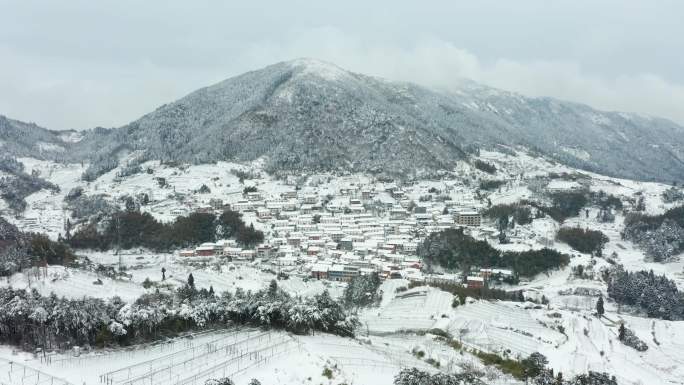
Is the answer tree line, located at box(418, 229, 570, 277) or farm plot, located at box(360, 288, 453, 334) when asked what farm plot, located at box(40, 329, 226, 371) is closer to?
farm plot, located at box(360, 288, 453, 334)

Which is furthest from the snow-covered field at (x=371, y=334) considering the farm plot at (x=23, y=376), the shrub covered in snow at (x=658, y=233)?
the shrub covered in snow at (x=658, y=233)

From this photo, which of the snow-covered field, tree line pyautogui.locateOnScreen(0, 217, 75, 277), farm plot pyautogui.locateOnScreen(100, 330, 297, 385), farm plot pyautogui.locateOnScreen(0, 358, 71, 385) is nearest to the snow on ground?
the snow-covered field

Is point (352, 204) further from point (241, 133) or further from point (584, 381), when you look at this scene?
point (584, 381)

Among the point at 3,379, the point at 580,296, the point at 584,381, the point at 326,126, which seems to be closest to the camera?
the point at 3,379

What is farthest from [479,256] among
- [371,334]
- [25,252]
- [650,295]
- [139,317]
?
[25,252]

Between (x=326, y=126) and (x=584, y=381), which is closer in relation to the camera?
(x=584, y=381)

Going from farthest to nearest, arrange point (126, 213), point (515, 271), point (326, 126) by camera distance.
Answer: point (326, 126), point (126, 213), point (515, 271)

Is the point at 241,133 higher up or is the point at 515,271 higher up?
the point at 241,133

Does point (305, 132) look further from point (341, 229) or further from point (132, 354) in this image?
point (132, 354)

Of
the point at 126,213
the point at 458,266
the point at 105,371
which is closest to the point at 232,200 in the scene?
the point at 126,213
